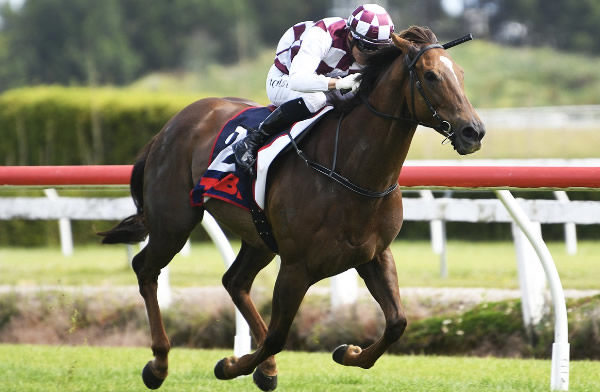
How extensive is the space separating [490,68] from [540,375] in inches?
1206

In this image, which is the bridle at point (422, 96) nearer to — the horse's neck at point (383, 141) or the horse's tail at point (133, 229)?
the horse's neck at point (383, 141)

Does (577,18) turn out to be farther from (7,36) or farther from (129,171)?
(129,171)

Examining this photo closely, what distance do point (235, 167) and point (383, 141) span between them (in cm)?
80

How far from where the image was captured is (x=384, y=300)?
4.39 meters

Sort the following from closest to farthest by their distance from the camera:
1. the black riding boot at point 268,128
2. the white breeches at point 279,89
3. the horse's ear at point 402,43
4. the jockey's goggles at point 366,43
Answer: the horse's ear at point 402,43 → the jockey's goggles at point 366,43 → the black riding boot at point 268,128 → the white breeches at point 279,89

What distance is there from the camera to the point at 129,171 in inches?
213

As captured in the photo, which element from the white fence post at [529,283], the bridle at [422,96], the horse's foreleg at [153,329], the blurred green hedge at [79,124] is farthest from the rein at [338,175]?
the blurred green hedge at [79,124]

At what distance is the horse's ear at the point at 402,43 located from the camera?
406 centimetres

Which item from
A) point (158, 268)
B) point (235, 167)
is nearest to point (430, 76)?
point (235, 167)

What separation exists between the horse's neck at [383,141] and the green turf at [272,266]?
2.41 meters

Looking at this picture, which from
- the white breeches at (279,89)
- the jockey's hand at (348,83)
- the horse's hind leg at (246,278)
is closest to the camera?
the jockey's hand at (348,83)

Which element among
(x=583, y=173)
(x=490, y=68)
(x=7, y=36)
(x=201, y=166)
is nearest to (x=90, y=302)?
(x=201, y=166)

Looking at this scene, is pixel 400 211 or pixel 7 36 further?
pixel 7 36

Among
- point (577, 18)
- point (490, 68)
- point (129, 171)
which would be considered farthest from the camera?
point (577, 18)
